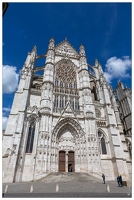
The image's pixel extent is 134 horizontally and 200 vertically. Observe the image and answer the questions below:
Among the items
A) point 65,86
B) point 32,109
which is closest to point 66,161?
point 32,109

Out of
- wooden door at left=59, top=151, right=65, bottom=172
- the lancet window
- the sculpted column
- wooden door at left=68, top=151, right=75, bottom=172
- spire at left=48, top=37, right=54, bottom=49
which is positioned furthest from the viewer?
spire at left=48, top=37, right=54, bottom=49

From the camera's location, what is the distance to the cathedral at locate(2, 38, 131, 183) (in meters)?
15.2

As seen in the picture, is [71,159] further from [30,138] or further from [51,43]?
[51,43]

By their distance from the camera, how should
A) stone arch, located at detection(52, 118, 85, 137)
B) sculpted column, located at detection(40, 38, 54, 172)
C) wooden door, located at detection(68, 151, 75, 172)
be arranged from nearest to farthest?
sculpted column, located at detection(40, 38, 54, 172)
wooden door, located at detection(68, 151, 75, 172)
stone arch, located at detection(52, 118, 85, 137)

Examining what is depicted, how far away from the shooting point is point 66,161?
1717 cm

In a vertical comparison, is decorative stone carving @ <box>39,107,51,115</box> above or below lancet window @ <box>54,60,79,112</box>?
below

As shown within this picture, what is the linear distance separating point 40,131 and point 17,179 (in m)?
5.77

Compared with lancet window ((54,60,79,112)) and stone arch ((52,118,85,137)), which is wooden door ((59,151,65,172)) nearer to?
stone arch ((52,118,85,137))

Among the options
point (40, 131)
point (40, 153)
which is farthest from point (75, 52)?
point (40, 153)

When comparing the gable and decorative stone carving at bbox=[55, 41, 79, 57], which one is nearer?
the gable

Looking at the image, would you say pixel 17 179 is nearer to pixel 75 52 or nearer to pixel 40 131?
pixel 40 131

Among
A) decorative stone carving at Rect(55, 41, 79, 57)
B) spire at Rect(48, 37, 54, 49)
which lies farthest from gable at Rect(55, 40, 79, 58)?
spire at Rect(48, 37, 54, 49)

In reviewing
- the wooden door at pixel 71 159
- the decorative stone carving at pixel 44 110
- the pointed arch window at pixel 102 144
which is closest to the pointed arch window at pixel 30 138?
the decorative stone carving at pixel 44 110

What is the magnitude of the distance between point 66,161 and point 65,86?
12.9 meters
